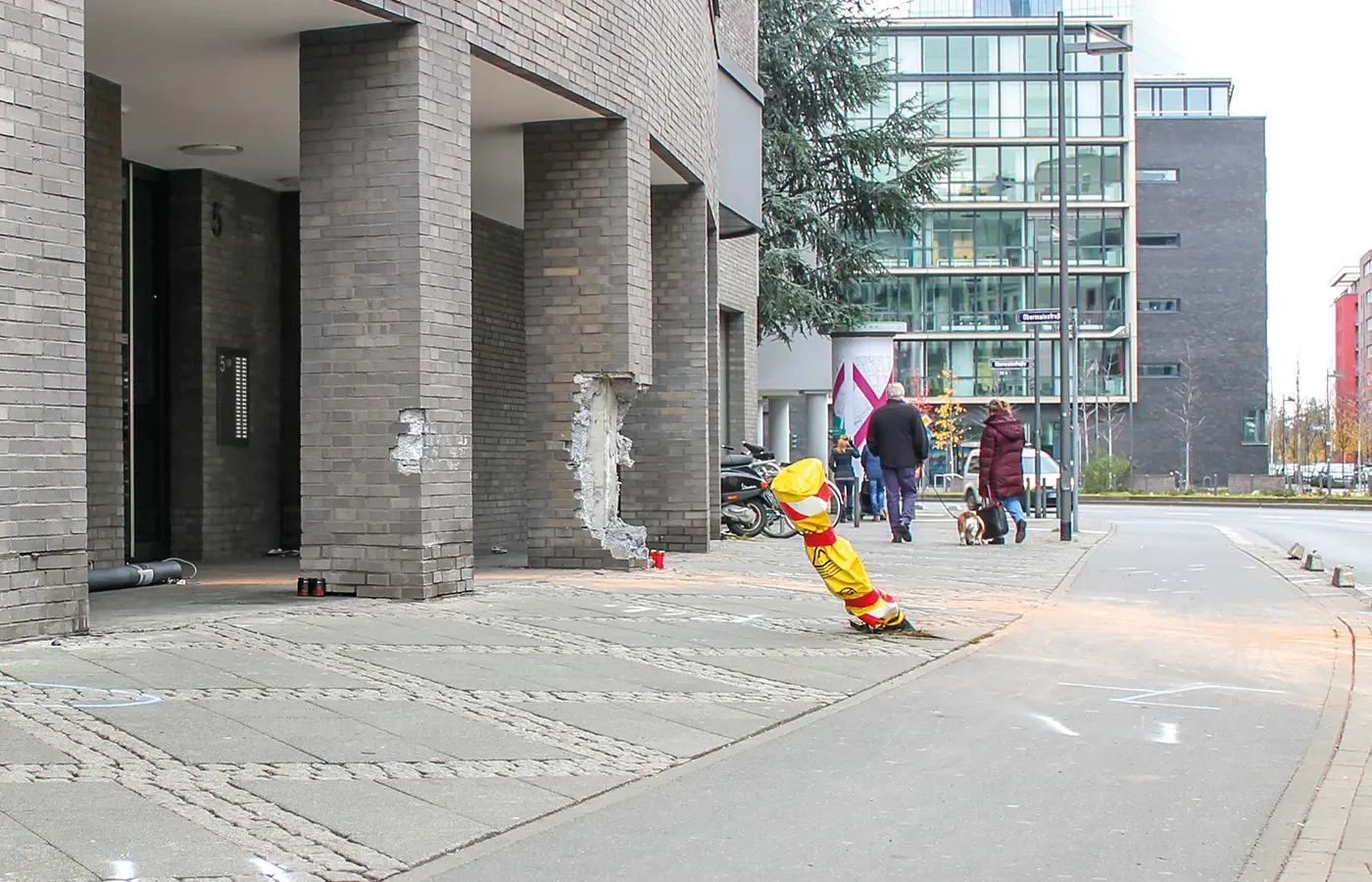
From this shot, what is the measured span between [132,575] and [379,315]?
3109mm

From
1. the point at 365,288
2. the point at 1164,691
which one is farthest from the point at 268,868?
the point at 365,288

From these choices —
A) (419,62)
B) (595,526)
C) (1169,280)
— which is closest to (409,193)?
(419,62)

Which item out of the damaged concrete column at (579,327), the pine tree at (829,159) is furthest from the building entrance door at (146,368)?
the pine tree at (829,159)

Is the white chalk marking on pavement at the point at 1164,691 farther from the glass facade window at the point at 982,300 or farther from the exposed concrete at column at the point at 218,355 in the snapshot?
Result: the glass facade window at the point at 982,300

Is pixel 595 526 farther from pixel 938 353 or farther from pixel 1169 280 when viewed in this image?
pixel 1169 280

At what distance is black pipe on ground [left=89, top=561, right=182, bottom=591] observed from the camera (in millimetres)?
12188

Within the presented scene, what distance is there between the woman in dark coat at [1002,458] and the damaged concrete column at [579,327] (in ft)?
24.5

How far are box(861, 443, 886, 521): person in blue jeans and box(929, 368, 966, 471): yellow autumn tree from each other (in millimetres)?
40116

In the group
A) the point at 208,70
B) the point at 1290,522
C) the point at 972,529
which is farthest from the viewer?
the point at 1290,522

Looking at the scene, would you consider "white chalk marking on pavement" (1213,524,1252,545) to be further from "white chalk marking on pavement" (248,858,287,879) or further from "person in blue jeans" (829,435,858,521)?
"white chalk marking on pavement" (248,858,287,879)

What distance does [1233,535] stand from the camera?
90.5 feet

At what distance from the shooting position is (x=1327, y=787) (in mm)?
6238

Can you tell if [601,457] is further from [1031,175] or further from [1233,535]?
[1031,175]

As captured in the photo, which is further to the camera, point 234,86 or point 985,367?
point 985,367
